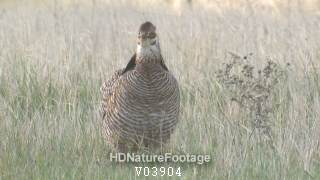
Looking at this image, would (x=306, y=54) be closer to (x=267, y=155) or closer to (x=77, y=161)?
(x=267, y=155)

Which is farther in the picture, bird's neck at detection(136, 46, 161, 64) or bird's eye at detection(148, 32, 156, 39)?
bird's neck at detection(136, 46, 161, 64)

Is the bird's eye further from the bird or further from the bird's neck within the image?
the bird's neck

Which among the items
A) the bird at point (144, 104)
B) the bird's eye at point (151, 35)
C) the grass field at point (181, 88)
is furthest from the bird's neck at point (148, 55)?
the grass field at point (181, 88)

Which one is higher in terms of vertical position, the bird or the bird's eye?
the bird's eye

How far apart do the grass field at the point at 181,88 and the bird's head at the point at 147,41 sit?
0.65 meters

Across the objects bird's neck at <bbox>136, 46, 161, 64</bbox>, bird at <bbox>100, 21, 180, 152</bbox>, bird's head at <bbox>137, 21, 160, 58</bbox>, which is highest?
bird's head at <bbox>137, 21, 160, 58</bbox>

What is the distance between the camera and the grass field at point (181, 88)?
502 cm

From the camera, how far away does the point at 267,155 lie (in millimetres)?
5180

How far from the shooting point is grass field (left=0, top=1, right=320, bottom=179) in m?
5.02

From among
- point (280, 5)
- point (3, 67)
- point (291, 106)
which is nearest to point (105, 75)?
point (3, 67)

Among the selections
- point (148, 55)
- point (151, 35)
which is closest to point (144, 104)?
point (148, 55)

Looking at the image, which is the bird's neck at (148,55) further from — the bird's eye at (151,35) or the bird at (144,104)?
the bird's eye at (151,35)

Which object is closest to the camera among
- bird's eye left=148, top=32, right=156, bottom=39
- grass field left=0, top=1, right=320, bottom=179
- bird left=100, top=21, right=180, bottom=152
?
grass field left=0, top=1, right=320, bottom=179

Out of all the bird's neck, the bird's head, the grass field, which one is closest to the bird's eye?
the bird's head
